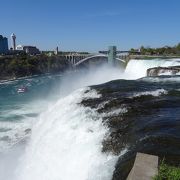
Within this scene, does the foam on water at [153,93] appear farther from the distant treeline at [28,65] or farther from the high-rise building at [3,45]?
the high-rise building at [3,45]

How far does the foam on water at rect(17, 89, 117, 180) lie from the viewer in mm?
9391

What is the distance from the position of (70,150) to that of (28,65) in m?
83.7

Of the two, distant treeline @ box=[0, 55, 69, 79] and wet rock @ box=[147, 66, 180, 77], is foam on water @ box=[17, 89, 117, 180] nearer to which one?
Result: wet rock @ box=[147, 66, 180, 77]

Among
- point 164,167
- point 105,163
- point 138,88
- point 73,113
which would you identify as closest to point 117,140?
point 105,163

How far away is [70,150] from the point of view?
11.2m

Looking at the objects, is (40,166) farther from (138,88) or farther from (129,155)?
(138,88)

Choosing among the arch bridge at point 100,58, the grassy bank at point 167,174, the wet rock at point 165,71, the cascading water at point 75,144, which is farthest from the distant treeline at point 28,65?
the grassy bank at point 167,174

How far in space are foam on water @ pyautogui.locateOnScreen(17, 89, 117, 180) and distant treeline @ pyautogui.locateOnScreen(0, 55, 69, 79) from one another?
229 ft

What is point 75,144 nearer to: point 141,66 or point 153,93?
point 153,93

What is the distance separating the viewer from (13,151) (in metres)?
17.4

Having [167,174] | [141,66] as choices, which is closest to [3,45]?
[141,66]

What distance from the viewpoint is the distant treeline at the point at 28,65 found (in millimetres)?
85875

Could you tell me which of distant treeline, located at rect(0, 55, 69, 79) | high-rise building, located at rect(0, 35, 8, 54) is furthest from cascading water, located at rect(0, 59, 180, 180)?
high-rise building, located at rect(0, 35, 8, 54)

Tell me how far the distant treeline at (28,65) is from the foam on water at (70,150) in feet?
229
